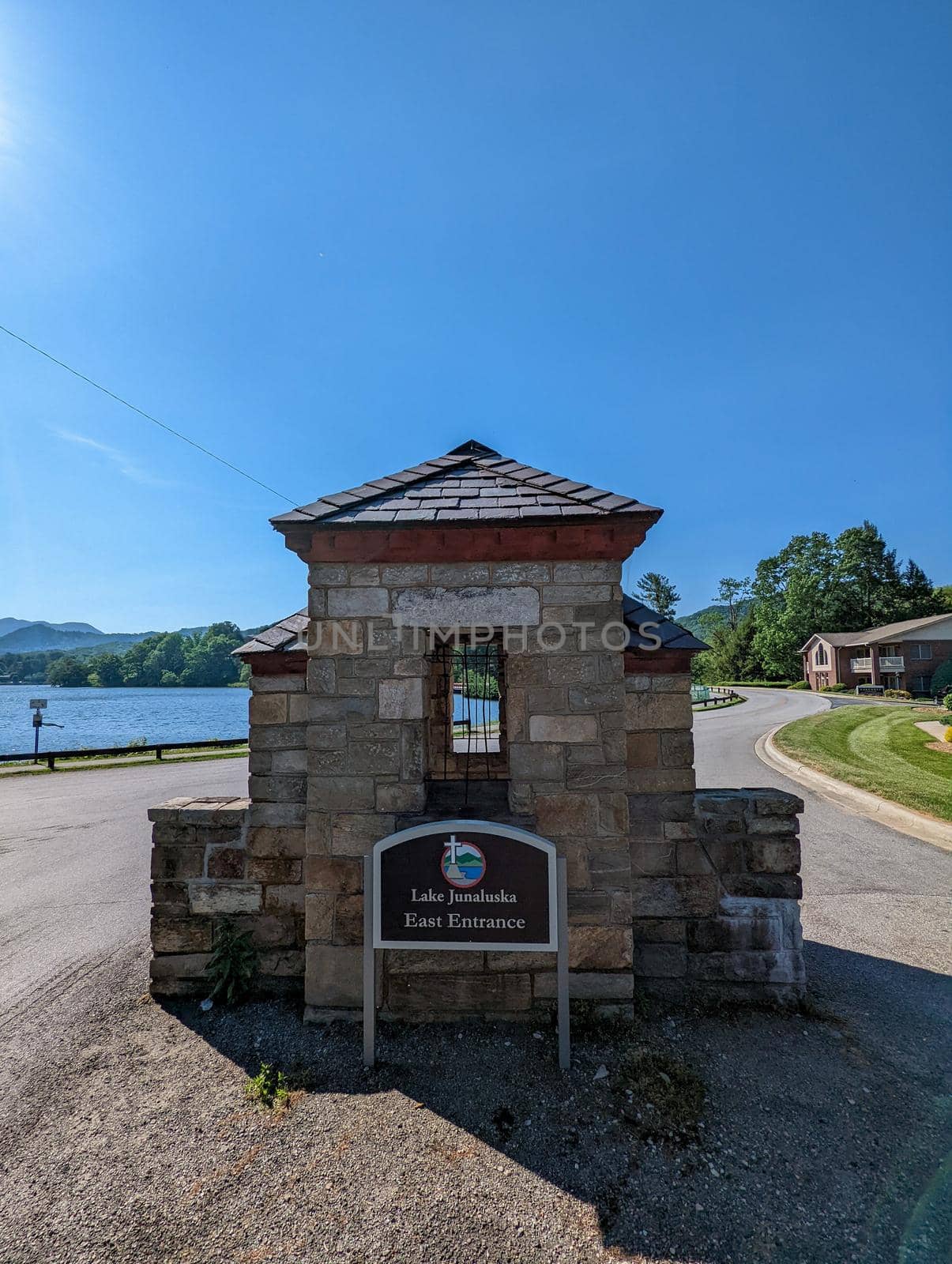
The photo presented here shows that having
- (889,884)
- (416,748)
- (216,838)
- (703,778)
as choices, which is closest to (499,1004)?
(416,748)

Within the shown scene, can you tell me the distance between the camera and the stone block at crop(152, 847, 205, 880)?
423 cm

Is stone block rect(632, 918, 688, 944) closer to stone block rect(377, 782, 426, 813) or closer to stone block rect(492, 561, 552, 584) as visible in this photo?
stone block rect(377, 782, 426, 813)

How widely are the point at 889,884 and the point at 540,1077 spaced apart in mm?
5355

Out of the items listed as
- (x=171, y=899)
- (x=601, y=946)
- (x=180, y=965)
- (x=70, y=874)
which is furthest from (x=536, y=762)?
(x=70, y=874)

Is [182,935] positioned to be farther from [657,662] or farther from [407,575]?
[657,662]

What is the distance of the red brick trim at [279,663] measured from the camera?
429 centimetres

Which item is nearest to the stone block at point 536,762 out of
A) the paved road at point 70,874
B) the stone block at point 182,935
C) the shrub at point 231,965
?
the shrub at point 231,965

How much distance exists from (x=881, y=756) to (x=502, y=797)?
42.6 feet

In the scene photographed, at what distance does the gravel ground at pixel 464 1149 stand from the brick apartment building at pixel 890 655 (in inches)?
1739

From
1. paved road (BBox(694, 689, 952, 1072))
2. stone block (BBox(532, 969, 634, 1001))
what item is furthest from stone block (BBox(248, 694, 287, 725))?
paved road (BBox(694, 689, 952, 1072))

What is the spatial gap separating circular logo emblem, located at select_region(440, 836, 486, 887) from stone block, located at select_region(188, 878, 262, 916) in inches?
70.4

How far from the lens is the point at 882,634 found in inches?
1594

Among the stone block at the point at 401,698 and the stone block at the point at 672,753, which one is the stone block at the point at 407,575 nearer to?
the stone block at the point at 401,698

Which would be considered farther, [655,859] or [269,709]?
[269,709]
